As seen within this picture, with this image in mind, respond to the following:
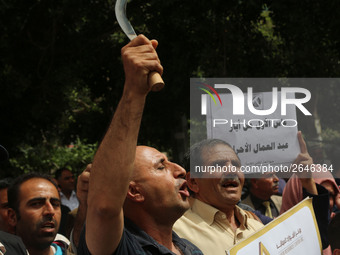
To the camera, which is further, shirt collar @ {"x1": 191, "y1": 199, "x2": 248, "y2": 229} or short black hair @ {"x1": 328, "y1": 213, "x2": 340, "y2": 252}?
short black hair @ {"x1": 328, "y1": 213, "x2": 340, "y2": 252}

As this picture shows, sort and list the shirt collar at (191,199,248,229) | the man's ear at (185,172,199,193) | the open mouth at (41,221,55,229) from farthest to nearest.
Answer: the open mouth at (41,221,55,229) → the man's ear at (185,172,199,193) → the shirt collar at (191,199,248,229)

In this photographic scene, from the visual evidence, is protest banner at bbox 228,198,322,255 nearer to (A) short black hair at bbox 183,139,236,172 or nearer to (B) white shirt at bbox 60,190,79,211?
(A) short black hair at bbox 183,139,236,172

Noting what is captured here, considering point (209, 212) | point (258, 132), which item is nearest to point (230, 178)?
point (209, 212)

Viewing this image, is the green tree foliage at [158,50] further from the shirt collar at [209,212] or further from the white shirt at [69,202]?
the shirt collar at [209,212]

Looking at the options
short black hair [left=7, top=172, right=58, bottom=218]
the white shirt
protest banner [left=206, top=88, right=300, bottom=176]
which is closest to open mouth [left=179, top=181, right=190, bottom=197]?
short black hair [left=7, top=172, right=58, bottom=218]

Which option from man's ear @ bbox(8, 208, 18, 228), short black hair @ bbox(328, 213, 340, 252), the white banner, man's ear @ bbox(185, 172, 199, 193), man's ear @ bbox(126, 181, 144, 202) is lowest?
short black hair @ bbox(328, 213, 340, 252)

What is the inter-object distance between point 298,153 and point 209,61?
399 cm

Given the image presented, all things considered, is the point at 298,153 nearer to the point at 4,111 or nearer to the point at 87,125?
the point at 4,111

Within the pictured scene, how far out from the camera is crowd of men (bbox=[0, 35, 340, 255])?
202cm

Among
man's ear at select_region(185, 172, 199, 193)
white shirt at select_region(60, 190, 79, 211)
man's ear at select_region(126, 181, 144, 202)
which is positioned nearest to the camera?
man's ear at select_region(126, 181, 144, 202)

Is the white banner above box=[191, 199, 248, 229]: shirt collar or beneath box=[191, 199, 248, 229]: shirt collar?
above

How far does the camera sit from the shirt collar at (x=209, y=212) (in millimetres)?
3434

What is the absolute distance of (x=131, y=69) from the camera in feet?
6.48

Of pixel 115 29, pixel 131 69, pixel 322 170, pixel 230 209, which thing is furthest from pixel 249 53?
pixel 131 69
